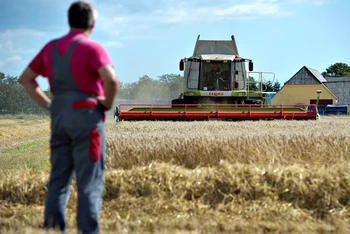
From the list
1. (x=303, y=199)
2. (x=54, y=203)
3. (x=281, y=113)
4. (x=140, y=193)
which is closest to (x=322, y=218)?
(x=303, y=199)

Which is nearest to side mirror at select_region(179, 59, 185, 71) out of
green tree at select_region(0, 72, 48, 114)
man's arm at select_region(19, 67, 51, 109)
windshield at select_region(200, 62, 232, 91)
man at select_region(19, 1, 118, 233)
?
windshield at select_region(200, 62, 232, 91)

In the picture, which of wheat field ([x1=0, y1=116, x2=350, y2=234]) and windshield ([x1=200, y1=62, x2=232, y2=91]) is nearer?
wheat field ([x1=0, y1=116, x2=350, y2=234])

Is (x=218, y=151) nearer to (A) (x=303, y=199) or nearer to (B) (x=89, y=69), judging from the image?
(A) (x=303, y=199)

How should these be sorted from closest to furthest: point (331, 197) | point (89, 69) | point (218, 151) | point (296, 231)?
point (89, 69) → point (296, 231) → point (331, 197) → point (218, 151)

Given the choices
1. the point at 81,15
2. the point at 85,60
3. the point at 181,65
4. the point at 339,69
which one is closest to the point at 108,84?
the point at 85,60

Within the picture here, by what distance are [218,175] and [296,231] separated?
172 cm

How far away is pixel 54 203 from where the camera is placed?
4.16 meters

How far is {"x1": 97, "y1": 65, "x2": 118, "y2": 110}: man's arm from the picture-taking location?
3.83m

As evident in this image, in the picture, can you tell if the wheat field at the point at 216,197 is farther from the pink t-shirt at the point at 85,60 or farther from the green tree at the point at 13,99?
the green tree at the point at 13,99

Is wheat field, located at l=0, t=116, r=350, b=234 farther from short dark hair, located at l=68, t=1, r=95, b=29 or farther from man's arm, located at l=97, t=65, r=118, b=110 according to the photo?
short dark hair, located at l=68, t=1, r=95, b=29

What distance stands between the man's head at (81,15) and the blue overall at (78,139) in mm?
177

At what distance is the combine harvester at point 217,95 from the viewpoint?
51.8ft

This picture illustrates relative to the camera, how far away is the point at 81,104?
388 cm

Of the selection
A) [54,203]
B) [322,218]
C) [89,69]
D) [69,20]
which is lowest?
[322,218]
